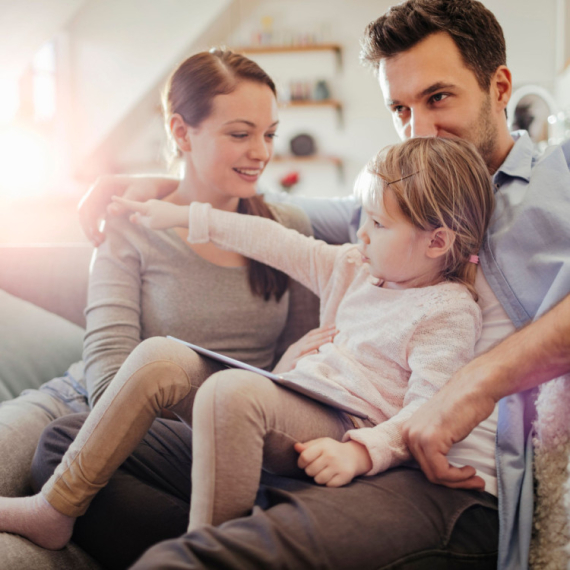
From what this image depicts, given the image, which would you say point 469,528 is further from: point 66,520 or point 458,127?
point 458,127

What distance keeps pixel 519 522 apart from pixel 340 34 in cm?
Result: 506

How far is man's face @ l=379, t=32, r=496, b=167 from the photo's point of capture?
1.30 m

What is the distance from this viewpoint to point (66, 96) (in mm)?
5141

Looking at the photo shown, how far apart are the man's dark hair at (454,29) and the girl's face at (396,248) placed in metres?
0.46

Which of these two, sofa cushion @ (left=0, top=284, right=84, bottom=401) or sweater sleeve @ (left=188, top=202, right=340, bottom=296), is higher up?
sweater sleeve @ (left=188, top=202, right=340, bottom=296)

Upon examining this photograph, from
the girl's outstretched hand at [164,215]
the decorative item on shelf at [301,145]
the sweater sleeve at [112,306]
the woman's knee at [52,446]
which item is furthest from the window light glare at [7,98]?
the woman's knee at [52,446]

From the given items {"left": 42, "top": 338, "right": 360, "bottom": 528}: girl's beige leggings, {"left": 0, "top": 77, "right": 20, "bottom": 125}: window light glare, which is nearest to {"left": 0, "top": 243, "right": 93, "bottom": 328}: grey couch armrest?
{"left": 42, "top": 338, "right": 360, "bottom": 528}: girl's beige leggings

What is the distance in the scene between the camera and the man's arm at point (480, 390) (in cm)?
90

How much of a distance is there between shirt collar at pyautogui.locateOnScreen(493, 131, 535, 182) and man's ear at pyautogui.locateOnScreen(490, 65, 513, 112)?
11 centimetres

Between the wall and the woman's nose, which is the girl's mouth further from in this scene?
the wall

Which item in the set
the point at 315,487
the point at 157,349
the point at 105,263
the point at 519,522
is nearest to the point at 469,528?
the point at 519,522

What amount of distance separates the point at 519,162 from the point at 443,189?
29cm

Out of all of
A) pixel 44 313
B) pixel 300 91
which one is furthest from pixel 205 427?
pixel 300 91

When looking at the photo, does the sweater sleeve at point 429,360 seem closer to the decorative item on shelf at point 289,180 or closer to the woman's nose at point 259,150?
the woman's nose at point 259,150
